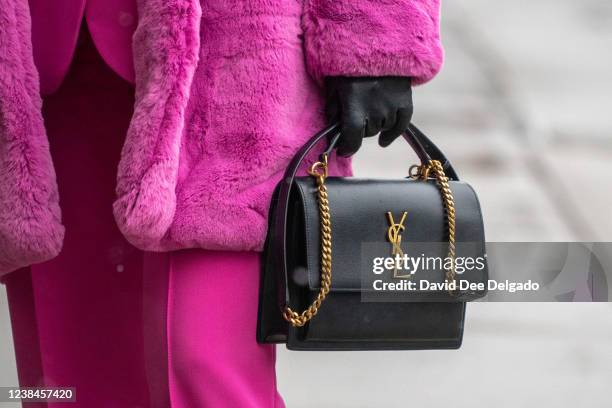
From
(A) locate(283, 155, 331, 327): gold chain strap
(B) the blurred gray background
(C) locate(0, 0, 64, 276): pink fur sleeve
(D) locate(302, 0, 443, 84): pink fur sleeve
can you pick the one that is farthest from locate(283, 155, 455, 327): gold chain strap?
(B) the blurred gray background

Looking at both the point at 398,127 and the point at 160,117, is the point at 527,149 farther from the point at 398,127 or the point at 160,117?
the point at 160,117

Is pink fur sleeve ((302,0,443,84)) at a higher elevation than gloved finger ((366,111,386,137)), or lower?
higher

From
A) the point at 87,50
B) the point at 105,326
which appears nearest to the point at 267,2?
the point at 87,50

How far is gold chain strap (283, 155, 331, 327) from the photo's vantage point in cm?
122

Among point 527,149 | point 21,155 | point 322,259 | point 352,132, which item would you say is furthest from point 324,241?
point 527,149

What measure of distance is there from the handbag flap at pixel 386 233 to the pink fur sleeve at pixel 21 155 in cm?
34

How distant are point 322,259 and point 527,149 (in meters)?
1.83

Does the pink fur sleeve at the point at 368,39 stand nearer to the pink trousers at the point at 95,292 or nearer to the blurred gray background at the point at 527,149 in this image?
the pink trousers at the point at 95,292

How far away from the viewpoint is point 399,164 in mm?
2842

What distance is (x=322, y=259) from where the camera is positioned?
4.04ft

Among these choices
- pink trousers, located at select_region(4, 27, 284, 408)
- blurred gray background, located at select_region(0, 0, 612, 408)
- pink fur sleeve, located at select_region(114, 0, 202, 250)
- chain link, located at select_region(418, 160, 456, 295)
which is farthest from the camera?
blurred gray background, located at select_region(0, 0, 612, 408)

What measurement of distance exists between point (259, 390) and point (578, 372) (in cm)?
169

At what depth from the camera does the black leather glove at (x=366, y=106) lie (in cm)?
124

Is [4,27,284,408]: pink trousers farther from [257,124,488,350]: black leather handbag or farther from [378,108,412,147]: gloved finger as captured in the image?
[378,108,412,147]: gloved finger
